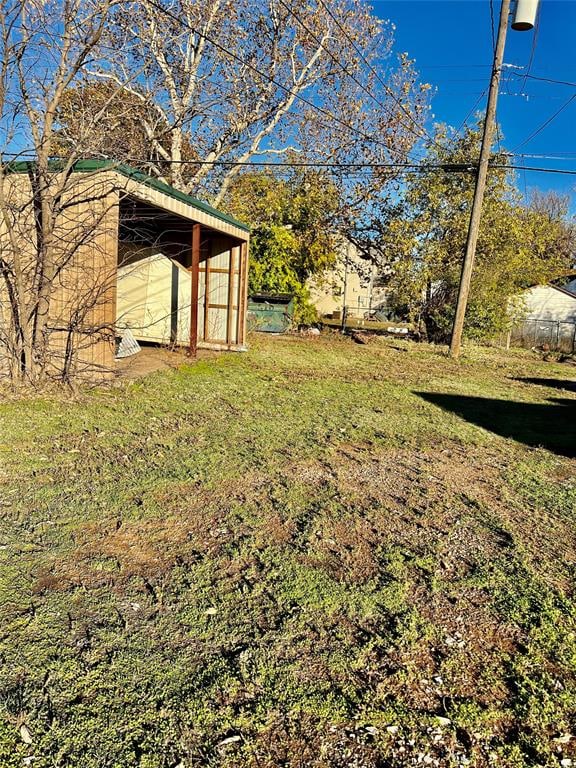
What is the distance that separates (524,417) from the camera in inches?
286

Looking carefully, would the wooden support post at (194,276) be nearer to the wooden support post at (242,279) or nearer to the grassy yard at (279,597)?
the wooden support post at (242,279)

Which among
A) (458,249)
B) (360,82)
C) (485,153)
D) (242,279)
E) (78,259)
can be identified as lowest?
(78,259)

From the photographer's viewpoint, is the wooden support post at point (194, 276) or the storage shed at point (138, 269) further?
the wooden support post at point (194, 276)

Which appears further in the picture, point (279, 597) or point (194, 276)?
point (194, 276)

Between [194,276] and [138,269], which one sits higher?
[138,269]

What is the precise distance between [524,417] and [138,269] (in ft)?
26.9

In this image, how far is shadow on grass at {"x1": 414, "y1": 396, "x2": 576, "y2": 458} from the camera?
19.6ft

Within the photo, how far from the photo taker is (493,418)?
7.02 metres

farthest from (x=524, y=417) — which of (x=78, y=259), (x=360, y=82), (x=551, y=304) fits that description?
(x=551, y=304)

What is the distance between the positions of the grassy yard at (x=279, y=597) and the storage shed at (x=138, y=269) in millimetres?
1748

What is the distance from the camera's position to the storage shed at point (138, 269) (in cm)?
675

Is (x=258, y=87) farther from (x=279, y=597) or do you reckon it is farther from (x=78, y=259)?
(x=279, y=597)

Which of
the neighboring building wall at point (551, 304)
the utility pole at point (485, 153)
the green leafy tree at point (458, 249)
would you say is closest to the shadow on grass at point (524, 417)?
the utility pole at point (485, 153)

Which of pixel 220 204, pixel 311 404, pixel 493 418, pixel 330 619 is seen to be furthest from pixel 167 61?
pixel 330 619
